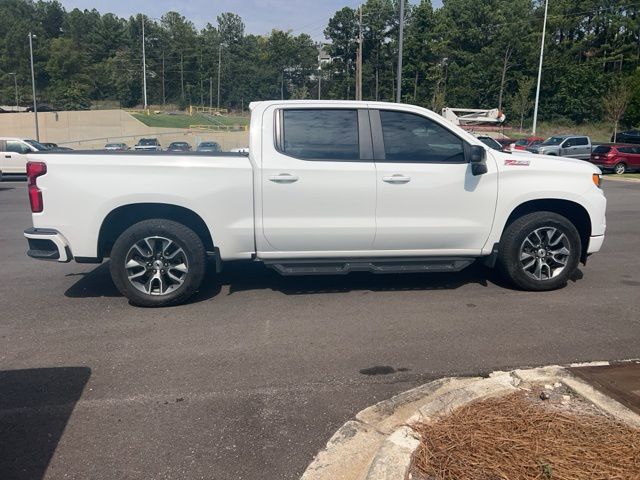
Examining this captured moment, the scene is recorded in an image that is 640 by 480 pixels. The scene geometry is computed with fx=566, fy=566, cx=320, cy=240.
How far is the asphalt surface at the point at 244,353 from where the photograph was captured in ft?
10.4

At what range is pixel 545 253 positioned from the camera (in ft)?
19.8

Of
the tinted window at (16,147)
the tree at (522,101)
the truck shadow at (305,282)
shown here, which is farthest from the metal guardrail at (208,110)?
the truck shadow at (305,282)

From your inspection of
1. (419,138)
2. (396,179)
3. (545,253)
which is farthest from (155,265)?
(545,253)

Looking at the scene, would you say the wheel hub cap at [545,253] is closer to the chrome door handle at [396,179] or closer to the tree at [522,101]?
the chrome door handle at [396,179]

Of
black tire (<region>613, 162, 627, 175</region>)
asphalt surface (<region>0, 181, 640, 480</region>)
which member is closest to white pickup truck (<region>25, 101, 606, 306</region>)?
asphalt surface (<region>0, 181, 640, 480</region>)

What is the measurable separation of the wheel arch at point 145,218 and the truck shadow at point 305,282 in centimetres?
65

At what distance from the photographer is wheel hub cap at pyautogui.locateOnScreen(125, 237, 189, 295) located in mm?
5469

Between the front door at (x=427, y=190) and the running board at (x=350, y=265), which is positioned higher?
the front door at (x=427, y=190)

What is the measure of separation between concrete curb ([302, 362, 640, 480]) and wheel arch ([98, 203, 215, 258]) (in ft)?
9.07

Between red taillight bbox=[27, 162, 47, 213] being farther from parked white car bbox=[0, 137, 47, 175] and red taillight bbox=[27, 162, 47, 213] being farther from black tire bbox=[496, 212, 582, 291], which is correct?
parked white car bbox=[0, 137, 47, 175]

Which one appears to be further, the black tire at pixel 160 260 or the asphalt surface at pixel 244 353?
the black tire at pixel 160 260

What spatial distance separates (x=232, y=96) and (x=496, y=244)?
360 feet

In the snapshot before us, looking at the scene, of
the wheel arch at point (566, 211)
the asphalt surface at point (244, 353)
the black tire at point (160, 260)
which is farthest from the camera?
the wheel arch at point (566, 211)

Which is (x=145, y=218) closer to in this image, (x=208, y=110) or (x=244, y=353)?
(x=244, y=353)
